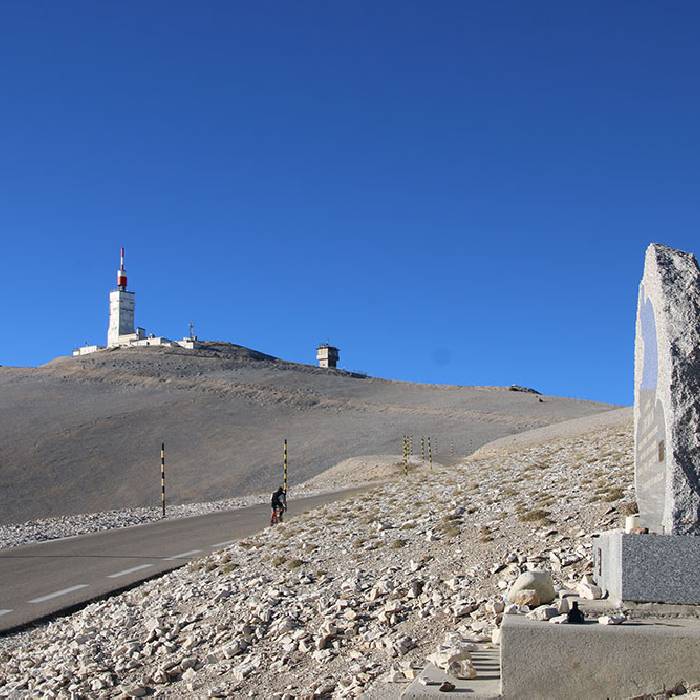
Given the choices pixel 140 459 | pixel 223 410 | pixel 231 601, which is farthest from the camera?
pixel 223 410

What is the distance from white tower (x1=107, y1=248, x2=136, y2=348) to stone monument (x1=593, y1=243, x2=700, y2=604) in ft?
377

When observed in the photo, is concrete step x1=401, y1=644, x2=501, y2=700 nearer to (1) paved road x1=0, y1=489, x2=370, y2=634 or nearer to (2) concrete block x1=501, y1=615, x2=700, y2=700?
(2) concrete block x1=501, y1=615, x2=700, y2=700

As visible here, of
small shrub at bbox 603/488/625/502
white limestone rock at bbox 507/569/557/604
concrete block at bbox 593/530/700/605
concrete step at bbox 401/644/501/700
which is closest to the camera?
concrete step at bbox 401/644/501/700

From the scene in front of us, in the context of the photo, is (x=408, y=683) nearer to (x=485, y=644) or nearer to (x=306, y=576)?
(x=485, y=644)

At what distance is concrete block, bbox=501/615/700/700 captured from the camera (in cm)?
543

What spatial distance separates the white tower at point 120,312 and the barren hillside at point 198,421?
17.2 m

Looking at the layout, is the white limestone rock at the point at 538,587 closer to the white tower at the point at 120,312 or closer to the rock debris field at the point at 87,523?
the rock debris field at the point at 87,523

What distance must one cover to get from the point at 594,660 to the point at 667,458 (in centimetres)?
170

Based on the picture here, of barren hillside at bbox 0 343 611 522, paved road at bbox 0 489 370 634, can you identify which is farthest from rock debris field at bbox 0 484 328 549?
barren hillside at bbox 0 343 611 522

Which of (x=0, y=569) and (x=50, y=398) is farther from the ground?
(x=50, y=398)

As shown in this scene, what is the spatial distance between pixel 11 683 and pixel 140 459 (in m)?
48.7

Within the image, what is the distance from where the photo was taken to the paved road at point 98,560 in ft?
43.6

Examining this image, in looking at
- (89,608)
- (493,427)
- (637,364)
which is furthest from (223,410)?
(637,364)

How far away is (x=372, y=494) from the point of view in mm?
18406
